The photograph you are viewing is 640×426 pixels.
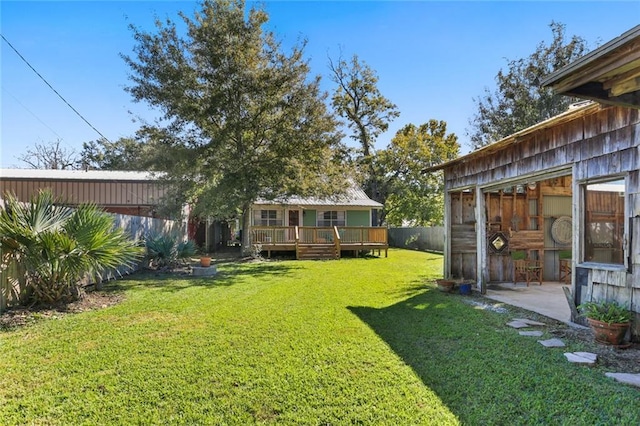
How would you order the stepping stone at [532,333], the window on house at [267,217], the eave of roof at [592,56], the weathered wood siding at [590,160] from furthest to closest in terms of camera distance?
the window on house at [267,217] → the stepping stone at [532,333] → the weathered wood siding at [590,160] → the eave of roof at [592,56]

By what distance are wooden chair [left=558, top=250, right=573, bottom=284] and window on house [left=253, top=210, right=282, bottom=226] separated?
1327 cm

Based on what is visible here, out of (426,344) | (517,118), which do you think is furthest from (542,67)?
(426,344)

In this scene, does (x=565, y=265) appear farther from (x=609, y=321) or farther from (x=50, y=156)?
(x=50, y=156)

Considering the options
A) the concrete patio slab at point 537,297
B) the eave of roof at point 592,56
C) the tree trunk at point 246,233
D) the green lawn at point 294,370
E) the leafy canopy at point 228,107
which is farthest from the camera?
the tree trunk at point 246,233

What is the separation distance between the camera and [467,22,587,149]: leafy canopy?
66.4 feet

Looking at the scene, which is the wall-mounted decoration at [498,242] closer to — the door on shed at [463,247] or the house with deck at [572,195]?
the house with deck at [572,195]

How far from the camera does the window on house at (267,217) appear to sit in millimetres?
19422

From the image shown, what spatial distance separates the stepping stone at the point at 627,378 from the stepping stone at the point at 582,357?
27 centimetres

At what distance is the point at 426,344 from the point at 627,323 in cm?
240

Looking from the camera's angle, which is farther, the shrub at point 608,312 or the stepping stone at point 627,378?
the shrub at point 608,312

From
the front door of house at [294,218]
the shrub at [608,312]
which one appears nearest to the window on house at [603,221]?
the shrub at [608,312]

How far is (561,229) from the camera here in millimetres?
9609

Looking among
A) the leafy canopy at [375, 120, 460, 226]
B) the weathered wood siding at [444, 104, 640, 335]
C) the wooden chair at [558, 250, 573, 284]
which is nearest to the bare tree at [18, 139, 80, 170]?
the leafy canopy at [375, 120, 460, 226]

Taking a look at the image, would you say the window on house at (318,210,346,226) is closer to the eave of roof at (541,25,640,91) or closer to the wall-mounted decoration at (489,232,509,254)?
the wall-mounted decoration at (489,232,509,254)
